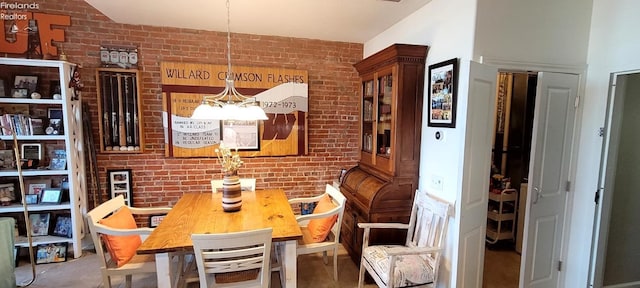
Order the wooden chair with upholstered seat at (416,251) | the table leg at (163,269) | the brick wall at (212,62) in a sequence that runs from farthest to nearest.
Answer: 1. the brick wall at (212,62)
2. the wooden chair with upholstered seat at (416,251)
3. the table leg at (163,269)

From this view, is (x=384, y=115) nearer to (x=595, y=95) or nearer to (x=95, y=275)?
(x=595, y=95)

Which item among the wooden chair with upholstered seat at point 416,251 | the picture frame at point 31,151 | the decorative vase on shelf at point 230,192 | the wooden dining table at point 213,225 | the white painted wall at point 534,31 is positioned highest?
the white painted wall at point 534,31

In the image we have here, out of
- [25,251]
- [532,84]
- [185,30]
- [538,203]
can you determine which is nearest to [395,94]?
[538,203]

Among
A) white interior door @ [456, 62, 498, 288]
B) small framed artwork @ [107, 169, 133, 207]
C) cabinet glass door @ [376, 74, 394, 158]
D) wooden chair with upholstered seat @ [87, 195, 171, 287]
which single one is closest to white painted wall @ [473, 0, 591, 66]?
white interior door @ [456, 62, 498, 288]

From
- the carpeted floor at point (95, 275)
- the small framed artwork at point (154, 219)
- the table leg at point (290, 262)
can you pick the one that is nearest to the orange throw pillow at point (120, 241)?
the carpeted floor at point (95, 275)

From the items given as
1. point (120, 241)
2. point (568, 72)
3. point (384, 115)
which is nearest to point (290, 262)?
point (120, 241)

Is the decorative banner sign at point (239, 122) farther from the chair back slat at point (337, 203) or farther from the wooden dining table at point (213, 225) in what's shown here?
the chair back slat at point (337, 203)

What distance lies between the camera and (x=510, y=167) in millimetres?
3689

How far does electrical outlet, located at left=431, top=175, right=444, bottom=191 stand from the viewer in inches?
95.7

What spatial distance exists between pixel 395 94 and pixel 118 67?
3153 millimetres

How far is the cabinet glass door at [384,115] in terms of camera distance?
284 centimetres

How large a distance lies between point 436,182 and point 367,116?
1.23 m

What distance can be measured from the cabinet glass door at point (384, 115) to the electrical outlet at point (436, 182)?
461mm

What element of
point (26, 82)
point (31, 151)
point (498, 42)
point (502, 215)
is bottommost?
point (502, 215)
